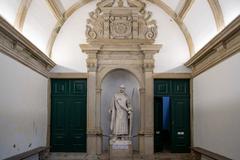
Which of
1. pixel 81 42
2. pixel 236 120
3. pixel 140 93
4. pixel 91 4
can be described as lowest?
pixel 236 120

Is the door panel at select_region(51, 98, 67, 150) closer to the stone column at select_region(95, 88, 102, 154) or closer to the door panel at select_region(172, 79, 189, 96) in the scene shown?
the stone column at select_region(95, 88, 102, 154)

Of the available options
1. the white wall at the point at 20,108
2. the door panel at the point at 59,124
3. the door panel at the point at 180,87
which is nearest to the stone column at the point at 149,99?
the door panel at the point at 180,87

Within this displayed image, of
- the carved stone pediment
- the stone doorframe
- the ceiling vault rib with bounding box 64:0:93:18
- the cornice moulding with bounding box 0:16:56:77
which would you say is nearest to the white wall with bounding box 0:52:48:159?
the cornice moulding with bounding box 0:16:56:77

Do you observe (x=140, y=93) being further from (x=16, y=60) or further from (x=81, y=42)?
(x=16, y=60)

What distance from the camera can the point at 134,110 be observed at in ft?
49.3

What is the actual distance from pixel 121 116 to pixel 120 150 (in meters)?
1.29

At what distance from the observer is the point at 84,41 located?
1472 centimetres

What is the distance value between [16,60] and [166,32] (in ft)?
21.3

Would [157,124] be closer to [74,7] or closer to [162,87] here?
[162,87]

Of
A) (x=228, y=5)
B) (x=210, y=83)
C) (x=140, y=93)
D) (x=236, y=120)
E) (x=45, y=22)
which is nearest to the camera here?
(x=236, y=120)

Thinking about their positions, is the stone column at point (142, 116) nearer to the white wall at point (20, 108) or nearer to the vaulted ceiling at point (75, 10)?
the vaulted ceiling at point (75, 10)

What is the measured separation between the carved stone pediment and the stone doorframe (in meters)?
0.45

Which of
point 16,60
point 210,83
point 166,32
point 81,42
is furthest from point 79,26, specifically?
point 210,83

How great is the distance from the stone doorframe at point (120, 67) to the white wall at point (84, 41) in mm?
360
